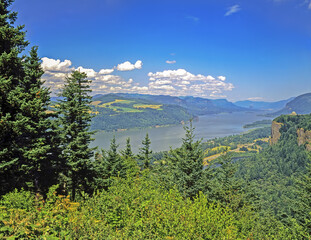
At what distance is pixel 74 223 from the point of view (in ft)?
19.0

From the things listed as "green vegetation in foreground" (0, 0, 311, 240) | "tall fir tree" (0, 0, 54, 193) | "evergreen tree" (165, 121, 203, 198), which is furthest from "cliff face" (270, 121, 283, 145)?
"tall fir tree" (0, 0, 54, 193)

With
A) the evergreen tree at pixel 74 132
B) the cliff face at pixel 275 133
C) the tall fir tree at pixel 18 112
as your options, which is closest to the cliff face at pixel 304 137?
the cliff face at pixel 275 133

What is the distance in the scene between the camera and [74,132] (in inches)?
703

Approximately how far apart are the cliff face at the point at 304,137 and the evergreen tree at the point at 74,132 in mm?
154642

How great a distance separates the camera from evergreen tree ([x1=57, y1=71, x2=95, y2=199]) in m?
17.4

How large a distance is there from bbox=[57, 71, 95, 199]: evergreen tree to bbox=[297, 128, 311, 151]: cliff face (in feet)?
507

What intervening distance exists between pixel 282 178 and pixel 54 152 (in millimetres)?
129998

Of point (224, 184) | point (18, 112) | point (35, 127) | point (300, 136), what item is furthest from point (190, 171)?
point (300, 136)

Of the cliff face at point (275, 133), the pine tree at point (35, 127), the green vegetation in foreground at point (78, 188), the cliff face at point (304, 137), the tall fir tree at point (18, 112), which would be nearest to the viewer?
the green vegetation in foreground at point (78, 188)

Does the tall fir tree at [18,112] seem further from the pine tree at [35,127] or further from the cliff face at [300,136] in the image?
the cliff face at [300,136]

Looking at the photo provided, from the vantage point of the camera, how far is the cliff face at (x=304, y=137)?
13215 centimetres

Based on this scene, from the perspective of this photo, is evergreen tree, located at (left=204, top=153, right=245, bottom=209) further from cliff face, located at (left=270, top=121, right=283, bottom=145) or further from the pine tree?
cliff face, located at (left=270, top=121, right=283, bottom=145)

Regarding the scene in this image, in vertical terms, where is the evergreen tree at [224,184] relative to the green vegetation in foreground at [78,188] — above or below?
below

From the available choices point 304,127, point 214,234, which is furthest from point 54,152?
point 304,127
